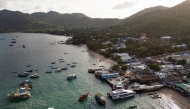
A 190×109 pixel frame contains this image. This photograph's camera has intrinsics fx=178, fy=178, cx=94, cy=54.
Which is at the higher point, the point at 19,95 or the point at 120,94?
the point at 120,94

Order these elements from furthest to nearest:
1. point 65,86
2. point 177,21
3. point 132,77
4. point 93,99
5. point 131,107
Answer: point 177,21 → point 132,77 → point 65,86 → point 93,99 → point 131,107

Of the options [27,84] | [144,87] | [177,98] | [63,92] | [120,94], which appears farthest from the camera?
[27,84]

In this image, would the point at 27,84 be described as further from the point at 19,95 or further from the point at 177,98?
the point at 177,98

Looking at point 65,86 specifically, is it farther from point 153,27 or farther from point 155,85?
point 153,27

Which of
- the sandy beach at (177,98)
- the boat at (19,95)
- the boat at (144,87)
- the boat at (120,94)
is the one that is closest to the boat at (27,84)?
the boat at (19,95)

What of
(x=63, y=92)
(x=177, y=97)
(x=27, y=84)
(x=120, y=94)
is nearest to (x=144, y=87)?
(x=177, y=97)

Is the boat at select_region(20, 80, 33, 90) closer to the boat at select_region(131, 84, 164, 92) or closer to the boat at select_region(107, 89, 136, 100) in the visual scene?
the boat at select_region(107, 89, 136, 100)

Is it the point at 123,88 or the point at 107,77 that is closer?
the point at 123,88

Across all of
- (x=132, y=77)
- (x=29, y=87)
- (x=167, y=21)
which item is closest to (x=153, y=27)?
(x=167, y=21)

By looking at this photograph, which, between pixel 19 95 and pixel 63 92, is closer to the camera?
pixel 19 95
